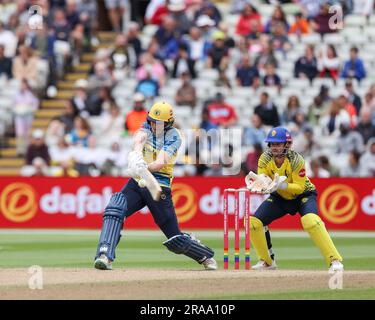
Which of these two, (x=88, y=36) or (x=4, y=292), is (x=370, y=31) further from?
(x=4, y=292)

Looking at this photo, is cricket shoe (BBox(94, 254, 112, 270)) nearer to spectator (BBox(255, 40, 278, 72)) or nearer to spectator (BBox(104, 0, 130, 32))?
spectator (BBox(255, 40, 278, 72))

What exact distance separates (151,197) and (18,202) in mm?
11518

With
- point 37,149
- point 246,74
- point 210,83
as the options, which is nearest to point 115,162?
point 37,149

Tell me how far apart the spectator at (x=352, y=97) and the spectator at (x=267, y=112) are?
165cm

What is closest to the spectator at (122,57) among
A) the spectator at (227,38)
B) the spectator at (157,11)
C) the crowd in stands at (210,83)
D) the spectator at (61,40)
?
the crowd in stands at (210,83)

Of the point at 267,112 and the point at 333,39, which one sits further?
the point at 333,39

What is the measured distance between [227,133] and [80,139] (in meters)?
3.45

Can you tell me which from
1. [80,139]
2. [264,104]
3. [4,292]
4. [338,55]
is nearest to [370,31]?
[338,55]

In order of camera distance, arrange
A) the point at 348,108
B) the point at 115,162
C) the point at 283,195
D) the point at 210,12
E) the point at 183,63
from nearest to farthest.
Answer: the point at 283,195 → the point at 348,108 → the point at 115,162 → the point at 183,63 → the point at 210,12

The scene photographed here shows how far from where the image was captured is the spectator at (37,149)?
2767 cm

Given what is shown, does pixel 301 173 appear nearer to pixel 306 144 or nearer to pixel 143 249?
pixel 143 249

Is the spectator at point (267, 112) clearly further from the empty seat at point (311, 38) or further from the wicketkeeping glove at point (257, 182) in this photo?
the wicketkeeping glove at point (257, 182)

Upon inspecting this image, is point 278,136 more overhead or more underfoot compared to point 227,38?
more underfoot

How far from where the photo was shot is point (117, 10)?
106ft
